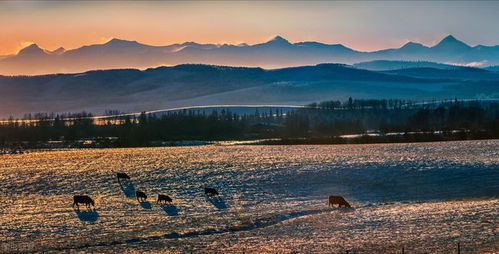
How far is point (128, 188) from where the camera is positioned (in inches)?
1932

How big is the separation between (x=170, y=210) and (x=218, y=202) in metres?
4.01

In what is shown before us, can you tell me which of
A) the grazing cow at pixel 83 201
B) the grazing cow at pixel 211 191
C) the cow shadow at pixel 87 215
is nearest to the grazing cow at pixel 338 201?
the grazing cow at pixel 211 191

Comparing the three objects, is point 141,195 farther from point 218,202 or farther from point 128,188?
point 218,202

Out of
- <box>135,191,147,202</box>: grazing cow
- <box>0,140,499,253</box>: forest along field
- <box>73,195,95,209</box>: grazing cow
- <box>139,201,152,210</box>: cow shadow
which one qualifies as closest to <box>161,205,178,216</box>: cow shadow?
<box>0,140,499,253</box>: forest along field

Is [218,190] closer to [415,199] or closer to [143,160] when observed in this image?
[415,199]

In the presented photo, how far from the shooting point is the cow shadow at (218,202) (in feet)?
137

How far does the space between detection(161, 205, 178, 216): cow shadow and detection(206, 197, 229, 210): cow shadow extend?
265 centimetres

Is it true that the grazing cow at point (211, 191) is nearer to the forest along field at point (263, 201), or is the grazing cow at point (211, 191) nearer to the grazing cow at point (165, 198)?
the forest along field at point (263, 201)

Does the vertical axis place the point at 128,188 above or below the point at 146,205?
above

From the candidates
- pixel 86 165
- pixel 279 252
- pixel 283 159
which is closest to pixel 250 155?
pixel 283 159

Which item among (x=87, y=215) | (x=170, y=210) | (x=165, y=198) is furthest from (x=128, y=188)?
(x=87, y=215)

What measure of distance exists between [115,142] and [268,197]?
58982 mm

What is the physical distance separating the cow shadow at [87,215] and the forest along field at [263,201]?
0.19 feet

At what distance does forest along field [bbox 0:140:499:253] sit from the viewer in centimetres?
3139
